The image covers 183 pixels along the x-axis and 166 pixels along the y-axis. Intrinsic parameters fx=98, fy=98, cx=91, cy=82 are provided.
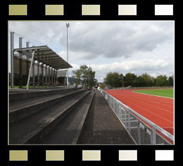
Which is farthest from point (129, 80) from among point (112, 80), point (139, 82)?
point (112, 80)

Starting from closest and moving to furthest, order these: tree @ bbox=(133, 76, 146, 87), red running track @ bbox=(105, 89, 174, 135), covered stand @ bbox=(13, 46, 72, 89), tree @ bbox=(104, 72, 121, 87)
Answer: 1. red running track @ bbox=(105, 89, 174, 135)
2. covered stand @ bbox=(13, 46, 72, 89)
3. tree @ bbox=(104, 72, 121, 87)
4. tree @ bbox=(133, 76, 146, 87)

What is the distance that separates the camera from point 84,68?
31.4 meters

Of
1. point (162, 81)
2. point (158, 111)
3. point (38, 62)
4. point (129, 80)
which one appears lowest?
point (158, 111)

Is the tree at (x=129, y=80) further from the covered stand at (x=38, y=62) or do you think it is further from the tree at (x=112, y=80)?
the covered stand at (x=38, y=62)

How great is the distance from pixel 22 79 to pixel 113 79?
5545 cm

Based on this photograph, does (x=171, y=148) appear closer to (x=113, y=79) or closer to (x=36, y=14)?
(x=36, y=14)

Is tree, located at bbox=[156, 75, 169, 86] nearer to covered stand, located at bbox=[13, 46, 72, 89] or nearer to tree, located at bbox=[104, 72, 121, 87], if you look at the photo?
tree, located at bbox=[104, 72, 121, 87]

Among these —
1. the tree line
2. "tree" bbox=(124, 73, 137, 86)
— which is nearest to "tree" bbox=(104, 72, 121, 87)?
the tree line

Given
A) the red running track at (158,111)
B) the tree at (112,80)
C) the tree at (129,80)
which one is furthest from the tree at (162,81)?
the red running track at (158,111)

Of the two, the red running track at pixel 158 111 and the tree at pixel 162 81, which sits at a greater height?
the tree at pixel 162 81

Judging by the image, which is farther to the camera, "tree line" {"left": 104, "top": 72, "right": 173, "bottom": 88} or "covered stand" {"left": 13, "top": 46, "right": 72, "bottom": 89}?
"tree line" {"left": 104, "top": 72, "right": 173, "bottom": 88}

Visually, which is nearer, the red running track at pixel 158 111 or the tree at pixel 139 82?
the red running track at pixel 158 111

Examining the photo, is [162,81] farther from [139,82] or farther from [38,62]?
[38,62]

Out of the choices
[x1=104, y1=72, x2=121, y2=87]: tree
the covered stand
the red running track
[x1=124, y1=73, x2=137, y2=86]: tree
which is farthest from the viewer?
[x1=124, y1=73, x2=137, y2=86]: tree
